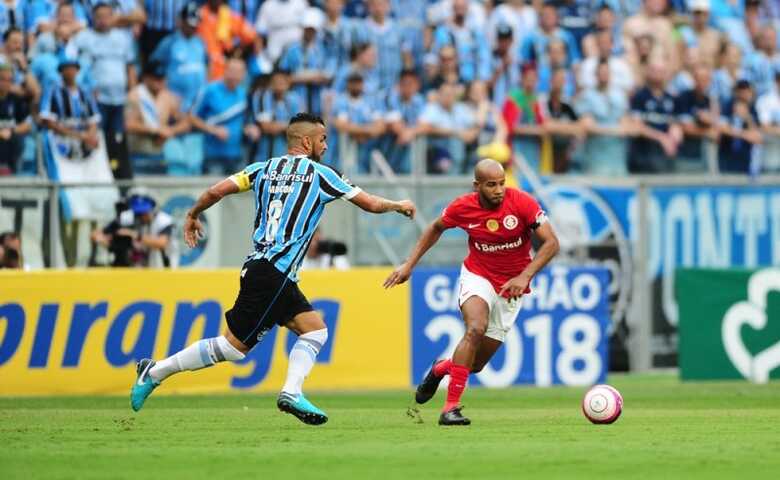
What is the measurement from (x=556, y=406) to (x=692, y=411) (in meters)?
1.60

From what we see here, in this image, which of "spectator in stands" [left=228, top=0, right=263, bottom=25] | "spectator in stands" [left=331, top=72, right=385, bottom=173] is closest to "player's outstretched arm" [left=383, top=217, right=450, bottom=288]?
"spectator in stands" [left=331, top=72, right=385, bottom=173]

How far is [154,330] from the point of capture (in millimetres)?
18281

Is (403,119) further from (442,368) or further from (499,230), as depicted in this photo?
(442,368)

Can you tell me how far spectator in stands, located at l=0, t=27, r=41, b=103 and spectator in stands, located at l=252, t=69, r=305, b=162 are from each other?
2.97 metres

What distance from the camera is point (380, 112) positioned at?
71.6 feet

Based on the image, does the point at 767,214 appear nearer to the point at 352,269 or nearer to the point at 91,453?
the point at 352,269

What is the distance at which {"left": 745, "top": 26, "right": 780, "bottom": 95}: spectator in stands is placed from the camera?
25328mm

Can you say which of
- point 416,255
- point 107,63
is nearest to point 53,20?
point 107,63

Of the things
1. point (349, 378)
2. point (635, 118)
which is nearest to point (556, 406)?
point (349, 378)

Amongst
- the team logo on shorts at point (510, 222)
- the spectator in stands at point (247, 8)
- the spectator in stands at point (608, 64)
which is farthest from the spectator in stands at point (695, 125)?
the team logo on shorts at point (510, 222)

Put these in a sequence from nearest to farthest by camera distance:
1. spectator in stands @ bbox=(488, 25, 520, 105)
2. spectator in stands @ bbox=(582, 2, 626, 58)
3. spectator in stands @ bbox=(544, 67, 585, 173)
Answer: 1. spectator in stands @ bbox=(544, 67, 585, 173)
2. spectator in stands @ bbox=(488, 25, 520, 105)
3. spectator in stands @ bbox=(582, 2, 626, 58)

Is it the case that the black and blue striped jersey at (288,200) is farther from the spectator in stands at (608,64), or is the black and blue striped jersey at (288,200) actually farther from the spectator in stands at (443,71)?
the spectator in stands at (608,64)

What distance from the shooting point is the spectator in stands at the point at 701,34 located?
2556 centimetres

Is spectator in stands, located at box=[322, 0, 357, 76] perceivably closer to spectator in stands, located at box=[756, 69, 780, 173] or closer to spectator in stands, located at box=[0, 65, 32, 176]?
spectator in stands, located at box=[0, 65, 32, 176]
